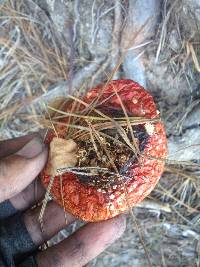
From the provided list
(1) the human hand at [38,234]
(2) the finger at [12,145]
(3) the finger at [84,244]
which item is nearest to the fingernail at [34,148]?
(1) the human hand at [38,234]

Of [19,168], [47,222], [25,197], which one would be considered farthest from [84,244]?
[19,168]

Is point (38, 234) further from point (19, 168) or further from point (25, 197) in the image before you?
point (19, 168)

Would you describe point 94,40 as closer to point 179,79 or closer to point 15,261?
point 179,79

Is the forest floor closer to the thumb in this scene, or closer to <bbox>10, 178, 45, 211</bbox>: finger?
<bbox>10, 178, 45, 211</bbox>: finger

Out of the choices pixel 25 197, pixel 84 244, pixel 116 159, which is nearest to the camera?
pixel 116 159

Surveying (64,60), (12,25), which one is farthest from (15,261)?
(12,25)

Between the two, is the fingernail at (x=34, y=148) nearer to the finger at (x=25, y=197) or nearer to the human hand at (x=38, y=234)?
the human hand at (x=38, y=234)

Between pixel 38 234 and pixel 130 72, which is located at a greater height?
pixel 130 72
